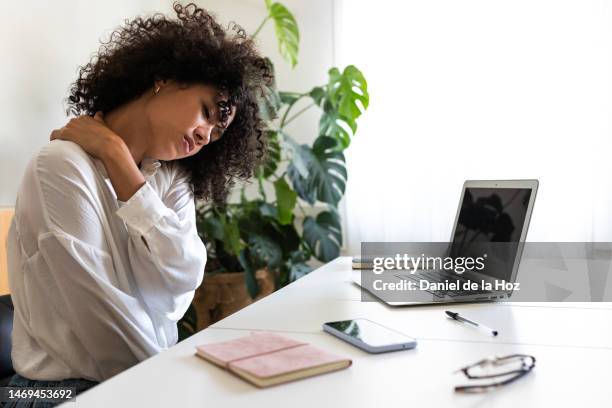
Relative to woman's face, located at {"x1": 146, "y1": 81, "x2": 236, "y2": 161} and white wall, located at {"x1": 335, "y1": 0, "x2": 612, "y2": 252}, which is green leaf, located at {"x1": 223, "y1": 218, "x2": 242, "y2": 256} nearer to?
white wall, located at {"x1": 335, "y1": 0, "x2": 612, "y2": 252}

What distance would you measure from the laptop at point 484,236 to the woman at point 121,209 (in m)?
0.48

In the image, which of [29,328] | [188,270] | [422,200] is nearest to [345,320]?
[188,270]

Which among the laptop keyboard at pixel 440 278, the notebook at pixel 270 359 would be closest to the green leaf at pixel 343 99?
the laptop keyboard at pixel 440 278

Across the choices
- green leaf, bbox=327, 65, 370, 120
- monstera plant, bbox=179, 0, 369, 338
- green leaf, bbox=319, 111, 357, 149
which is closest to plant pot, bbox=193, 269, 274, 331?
monstera plant, bbox=179, 0, 369, 338

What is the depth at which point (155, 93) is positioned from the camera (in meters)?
1.38

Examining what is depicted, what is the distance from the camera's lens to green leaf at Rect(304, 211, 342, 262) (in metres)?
2.92

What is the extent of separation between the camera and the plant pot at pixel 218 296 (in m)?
2.76

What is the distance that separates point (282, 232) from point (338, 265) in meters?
1.08

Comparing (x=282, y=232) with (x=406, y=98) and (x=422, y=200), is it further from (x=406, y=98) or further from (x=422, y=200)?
(x=406, y=98)

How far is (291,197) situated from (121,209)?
162 centimetres

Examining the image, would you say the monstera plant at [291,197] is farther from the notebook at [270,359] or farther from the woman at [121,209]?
the notebook at [270,359]

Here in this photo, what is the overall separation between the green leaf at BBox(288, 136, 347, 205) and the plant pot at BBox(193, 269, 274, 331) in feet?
1.49

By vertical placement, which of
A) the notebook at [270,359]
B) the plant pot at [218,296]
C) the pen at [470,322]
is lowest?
the plant pot at [218,296]

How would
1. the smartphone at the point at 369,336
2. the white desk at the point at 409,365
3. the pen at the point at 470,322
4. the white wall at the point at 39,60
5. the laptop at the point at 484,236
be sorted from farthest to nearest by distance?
the white wall at the point at 39,60 → the laptop at the point at 484,236 → the pen at the point at 470,322 → the smartphone at the point at 369,336 → the white desk at the point at 409,365
